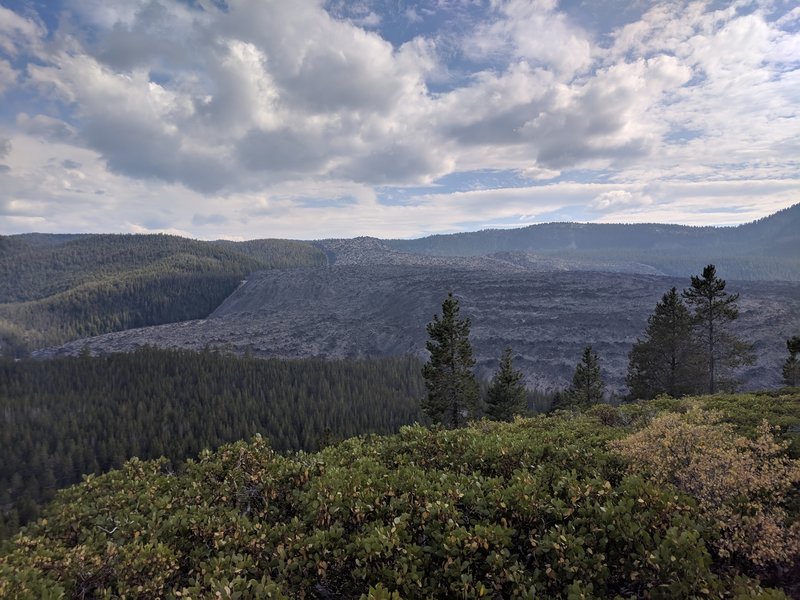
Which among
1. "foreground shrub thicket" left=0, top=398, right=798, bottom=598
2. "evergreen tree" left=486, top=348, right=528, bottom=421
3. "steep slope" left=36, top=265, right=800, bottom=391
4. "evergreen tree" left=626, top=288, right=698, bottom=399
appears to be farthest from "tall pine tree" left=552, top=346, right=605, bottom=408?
"steep slope" left=36, top=265, right=800, bottom=391

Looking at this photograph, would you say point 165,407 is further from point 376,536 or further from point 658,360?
point 376,536

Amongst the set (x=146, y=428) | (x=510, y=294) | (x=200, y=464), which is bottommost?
(x=146, y=428)

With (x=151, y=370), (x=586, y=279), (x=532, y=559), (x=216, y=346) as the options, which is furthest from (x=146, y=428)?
(x=586, y=279)

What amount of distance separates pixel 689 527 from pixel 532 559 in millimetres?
2972

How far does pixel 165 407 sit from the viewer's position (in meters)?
112

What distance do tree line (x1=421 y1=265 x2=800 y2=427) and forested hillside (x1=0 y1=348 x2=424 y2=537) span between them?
40.0 meters

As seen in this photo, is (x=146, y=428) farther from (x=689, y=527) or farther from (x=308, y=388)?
(x=689, y=527)

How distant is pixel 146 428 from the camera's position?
340ft

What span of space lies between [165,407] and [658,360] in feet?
380

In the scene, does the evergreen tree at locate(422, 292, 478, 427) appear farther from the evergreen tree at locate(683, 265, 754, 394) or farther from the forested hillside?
the forested hillside

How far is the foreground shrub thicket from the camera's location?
688 cm

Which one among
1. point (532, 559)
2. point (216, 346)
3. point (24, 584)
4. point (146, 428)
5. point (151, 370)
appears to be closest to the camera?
point (24, 584)

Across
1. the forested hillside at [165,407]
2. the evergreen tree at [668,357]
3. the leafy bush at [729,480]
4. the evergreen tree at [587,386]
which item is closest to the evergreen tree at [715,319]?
the evergreen tree at [668,357]

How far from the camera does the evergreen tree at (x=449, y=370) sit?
38.6 meters
